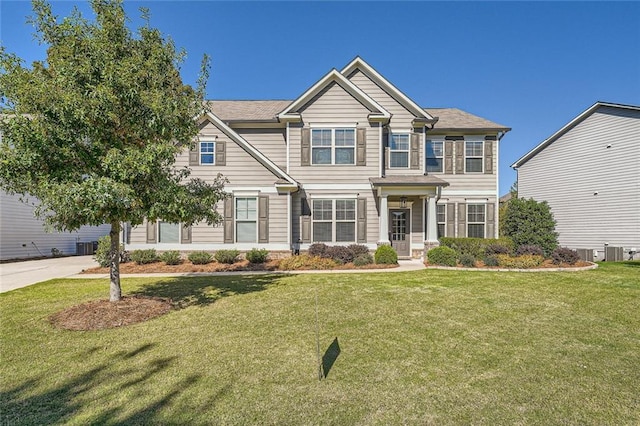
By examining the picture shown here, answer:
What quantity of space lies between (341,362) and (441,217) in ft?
45.3

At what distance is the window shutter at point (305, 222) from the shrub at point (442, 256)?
5446 mm

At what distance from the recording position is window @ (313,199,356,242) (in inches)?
584

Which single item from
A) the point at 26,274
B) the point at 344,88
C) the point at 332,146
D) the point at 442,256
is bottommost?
the point at 26,274

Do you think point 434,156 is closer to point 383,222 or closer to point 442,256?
point 383,222

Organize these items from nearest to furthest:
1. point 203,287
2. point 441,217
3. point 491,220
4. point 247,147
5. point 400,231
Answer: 1. point 203,287
2. point 247,147
3. point 400,231
4. point 491,220
5. point 441,217

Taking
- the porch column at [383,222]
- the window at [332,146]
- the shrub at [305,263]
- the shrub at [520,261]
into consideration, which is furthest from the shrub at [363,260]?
the shrub at [520,261]

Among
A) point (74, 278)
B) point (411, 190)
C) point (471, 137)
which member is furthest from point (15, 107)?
point (471, 137)

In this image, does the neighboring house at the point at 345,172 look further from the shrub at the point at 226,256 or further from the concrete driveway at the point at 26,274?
the concrete driveway at the point at 26,274

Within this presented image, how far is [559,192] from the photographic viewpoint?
62.3 feet

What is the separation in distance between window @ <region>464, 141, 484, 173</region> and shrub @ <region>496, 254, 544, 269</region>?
218 inches

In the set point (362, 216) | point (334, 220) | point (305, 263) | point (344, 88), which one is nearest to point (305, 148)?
point (344, 88)

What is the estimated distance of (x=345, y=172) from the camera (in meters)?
14.9

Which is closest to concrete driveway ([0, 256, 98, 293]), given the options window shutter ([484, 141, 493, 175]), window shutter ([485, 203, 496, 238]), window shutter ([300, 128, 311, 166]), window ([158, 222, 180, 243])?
window ([158, 222, 180, 243])

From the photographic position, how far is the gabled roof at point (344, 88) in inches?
574
